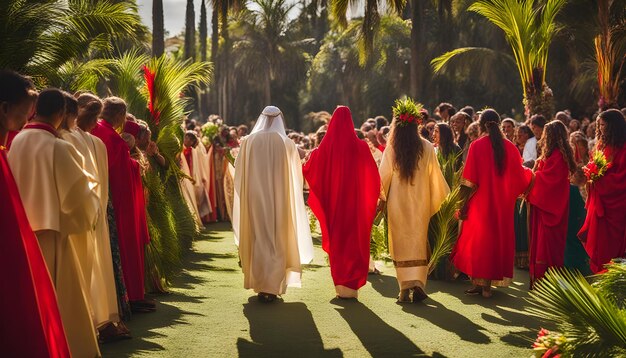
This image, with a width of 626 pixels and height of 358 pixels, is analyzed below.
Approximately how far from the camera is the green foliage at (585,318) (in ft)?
12.9

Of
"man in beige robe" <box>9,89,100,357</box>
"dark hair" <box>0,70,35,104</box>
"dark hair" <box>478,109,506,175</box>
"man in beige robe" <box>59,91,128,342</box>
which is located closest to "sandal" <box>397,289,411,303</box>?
"dark hair" <box>478,109,506,175</box>

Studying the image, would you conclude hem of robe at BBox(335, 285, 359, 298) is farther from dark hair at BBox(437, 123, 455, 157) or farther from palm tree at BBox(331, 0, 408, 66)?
palm tree at BBox(331, 0, 408, 66)

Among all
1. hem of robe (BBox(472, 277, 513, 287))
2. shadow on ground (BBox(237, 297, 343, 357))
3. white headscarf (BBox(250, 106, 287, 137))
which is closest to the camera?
shadow on ground (BBox(237, 297, 343, 357))

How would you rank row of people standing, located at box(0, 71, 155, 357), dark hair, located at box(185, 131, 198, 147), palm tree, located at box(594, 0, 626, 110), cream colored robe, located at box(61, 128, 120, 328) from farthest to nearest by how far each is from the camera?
dark hair, located at box(185, 131, 198, 147) < palm tree, located at box(594, 0, 626, 110) < cream colored robe, located at box(61, 128, 120, 328) < row of people standing, located at box(0, 71, 155, 357)

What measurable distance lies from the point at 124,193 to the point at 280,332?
1.94 m

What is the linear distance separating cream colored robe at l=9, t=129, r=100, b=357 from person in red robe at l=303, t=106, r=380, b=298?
4097 millimetres

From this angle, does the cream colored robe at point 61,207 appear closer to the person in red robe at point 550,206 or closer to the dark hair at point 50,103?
the dark hair at point 50,103

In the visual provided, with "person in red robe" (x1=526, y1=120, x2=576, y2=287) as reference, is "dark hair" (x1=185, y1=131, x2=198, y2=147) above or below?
above

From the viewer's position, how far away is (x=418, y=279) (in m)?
9.23

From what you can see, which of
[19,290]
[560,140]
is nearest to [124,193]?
[19,290]

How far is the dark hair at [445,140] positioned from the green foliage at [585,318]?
22.0 ft

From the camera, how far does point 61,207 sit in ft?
17.7

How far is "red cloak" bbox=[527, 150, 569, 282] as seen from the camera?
9500 millimetres

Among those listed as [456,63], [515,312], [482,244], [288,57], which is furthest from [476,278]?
[288,57]
